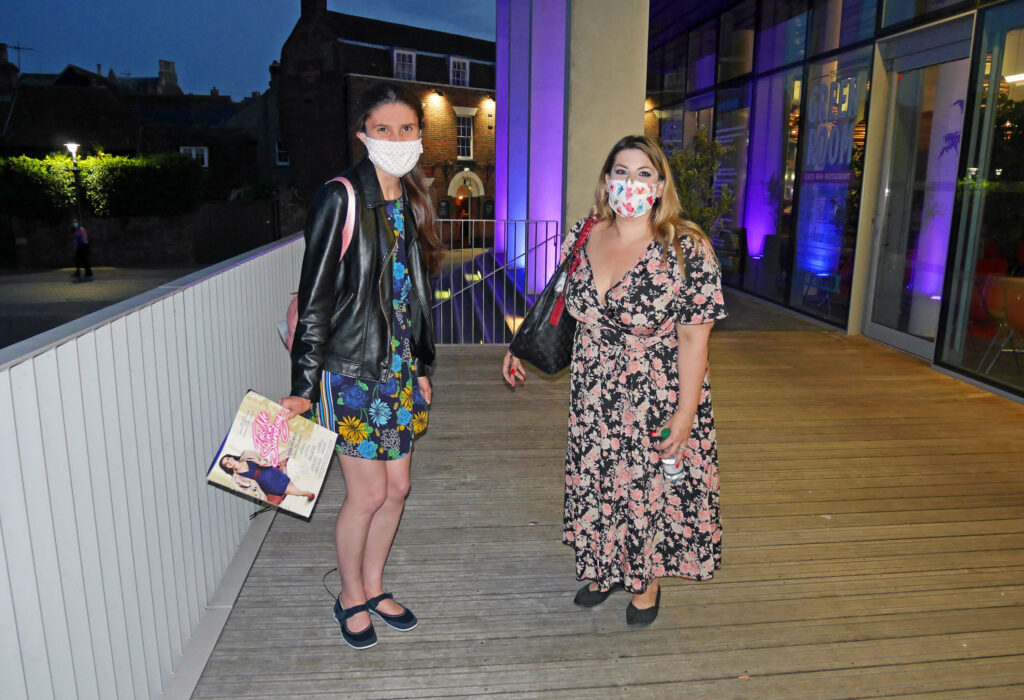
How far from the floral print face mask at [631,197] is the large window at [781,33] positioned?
8.77m

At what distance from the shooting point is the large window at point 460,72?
37.0 metres

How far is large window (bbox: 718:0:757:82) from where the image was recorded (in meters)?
11.7

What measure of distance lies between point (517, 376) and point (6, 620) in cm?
205

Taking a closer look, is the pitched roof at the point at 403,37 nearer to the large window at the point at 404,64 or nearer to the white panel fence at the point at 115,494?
the large window at the point at 404,64

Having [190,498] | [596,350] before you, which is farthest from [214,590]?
[596,350]

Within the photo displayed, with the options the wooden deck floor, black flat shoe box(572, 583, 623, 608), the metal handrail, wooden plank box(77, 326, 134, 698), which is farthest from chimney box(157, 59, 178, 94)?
wooden plank box(77, 326, 134, 698)

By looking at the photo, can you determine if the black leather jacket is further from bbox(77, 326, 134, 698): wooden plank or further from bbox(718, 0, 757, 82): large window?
bbox(718, 0, 757, 82): large window

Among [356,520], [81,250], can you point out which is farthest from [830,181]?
[81,250]

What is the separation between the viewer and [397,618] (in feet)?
9.57

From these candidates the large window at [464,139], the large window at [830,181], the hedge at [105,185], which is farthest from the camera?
the large window at [464,139]

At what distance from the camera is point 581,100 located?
8648mm

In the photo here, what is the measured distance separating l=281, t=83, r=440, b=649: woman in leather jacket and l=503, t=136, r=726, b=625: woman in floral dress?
24.5 inches

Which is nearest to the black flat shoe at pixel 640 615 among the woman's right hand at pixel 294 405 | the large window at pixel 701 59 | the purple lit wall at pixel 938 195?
the woman's right hand at pixel 294 405

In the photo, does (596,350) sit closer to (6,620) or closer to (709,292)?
(709,292)
